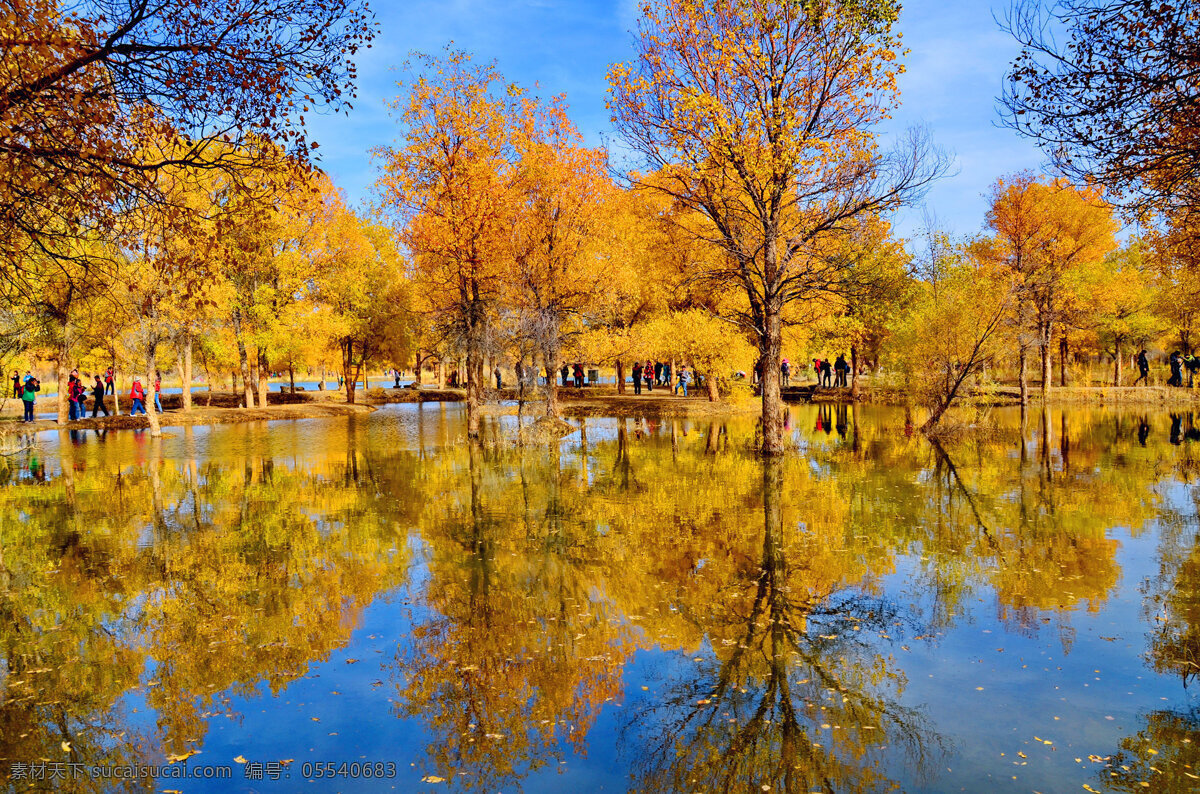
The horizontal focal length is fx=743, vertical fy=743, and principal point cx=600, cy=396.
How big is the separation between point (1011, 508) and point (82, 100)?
1585 cm

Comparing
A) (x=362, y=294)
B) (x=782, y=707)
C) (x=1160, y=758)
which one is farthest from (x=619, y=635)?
(x=362, y=294)

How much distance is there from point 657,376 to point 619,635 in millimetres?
54411

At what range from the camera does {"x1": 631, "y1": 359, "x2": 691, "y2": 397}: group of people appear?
1999 inches

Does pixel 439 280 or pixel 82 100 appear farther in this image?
pixel 439 280

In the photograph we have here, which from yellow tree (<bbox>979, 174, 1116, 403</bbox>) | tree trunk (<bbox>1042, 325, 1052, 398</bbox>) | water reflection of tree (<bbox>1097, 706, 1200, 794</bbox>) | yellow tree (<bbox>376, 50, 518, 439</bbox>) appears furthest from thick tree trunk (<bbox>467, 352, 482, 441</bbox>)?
tree trunk (<bbox>1042, 325, 1052, 398</bbox>)

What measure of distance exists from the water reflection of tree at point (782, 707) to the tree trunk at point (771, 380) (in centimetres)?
1256

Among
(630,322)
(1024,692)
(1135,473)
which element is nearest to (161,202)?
(1024,692)

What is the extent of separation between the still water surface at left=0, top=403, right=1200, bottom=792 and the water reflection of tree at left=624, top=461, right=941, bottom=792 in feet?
0.09

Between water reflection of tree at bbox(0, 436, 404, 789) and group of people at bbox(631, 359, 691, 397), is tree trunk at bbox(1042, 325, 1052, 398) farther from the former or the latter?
water reflection of tree at bbox(0, 436, 404, 789)

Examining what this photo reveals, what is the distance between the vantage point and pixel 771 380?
69.3 feet

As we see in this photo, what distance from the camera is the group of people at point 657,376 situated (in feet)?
167

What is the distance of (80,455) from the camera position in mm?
24797

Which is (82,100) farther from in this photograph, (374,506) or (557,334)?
(557,334)

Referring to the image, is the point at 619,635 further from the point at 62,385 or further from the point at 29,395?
the point at 62,385
